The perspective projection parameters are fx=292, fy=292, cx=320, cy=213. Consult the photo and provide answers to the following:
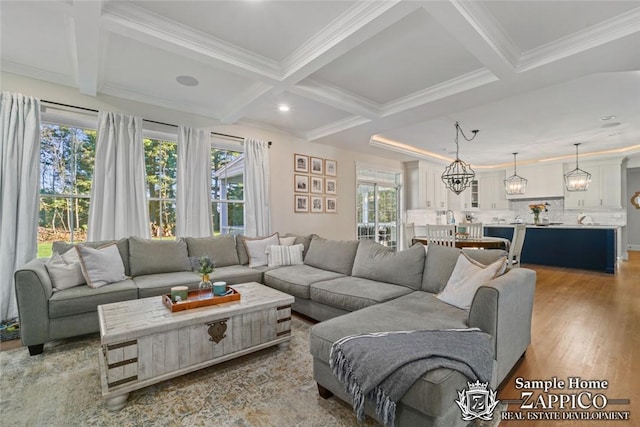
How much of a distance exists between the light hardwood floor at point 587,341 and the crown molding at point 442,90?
2.53m

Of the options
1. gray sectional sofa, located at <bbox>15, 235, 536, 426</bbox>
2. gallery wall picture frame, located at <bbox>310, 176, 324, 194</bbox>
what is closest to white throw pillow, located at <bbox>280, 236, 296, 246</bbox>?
gray sectional sofa, located at <bbox>15, 235, 536, 426</bbox>

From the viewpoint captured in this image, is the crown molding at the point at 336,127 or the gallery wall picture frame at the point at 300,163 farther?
the gallery wall picture frame at the point at 300,163

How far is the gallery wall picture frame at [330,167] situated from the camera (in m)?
5.65

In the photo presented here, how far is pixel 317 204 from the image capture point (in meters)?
5.49

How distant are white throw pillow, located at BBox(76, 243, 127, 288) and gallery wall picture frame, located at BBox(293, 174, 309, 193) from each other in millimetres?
2886

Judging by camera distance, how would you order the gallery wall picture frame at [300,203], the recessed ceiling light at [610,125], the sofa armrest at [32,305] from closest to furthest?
1. the sofa armrest at [32,305]
2. the recessed ceiling light at [610,125]
3. the gallery wall picture frame at [300,203]

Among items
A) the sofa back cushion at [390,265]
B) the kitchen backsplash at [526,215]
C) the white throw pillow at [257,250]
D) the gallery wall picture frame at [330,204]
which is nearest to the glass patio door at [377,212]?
the kitchen backsplash at [526,215]

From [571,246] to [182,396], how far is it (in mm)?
7555

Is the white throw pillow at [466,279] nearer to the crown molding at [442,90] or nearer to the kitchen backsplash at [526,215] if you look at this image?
the crown molding at [442,90]

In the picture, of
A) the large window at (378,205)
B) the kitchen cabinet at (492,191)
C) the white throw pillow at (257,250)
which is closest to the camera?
the white throw pillow at (257,250)

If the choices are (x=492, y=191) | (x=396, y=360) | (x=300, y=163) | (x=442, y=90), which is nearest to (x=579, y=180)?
(x=492, y=191)

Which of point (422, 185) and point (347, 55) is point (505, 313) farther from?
point (422, 185)

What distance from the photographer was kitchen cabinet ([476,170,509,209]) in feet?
27.4

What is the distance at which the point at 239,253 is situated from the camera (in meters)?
4.05
